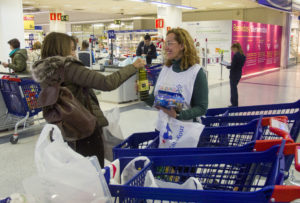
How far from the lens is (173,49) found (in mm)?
2209

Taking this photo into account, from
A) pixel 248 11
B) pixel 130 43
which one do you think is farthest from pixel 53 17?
pixel 248 11

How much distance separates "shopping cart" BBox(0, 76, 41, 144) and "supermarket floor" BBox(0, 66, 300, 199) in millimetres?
329

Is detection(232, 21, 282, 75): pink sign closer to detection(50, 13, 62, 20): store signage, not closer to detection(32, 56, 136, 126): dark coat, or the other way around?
detection(50, 13, 62, 20): store signage

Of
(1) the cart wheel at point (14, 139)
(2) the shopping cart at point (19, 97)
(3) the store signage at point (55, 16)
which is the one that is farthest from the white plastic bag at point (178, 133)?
(3) the store signage at point (55, 16)

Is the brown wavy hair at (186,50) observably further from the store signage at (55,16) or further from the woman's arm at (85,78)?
the store signage at (55,16)

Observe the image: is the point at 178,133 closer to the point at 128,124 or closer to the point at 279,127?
the point at 279,127

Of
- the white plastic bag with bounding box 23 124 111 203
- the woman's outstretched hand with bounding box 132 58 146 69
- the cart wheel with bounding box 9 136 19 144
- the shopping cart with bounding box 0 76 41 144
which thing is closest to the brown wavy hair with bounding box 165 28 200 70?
the woman's outstretched hand with bounding box 132 58 146 69

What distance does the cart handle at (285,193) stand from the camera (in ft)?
3.05

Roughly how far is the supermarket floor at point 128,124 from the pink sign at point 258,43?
3.24m

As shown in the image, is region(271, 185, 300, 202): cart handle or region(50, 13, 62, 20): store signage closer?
region(271, 185, 300, 202): cart handle

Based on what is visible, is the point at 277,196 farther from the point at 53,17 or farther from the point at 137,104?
the point at 53,17

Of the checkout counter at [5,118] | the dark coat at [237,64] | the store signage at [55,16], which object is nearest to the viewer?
the checkout counter at [5,118]

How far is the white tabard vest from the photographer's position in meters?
2.11

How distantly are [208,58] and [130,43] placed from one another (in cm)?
766
